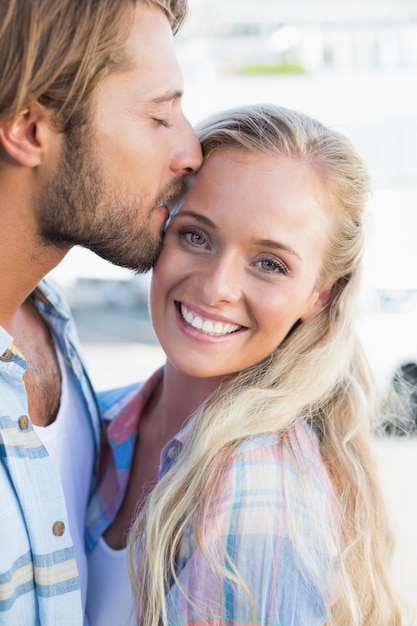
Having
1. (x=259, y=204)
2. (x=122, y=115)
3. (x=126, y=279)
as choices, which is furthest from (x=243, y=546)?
(x=126, y=279)

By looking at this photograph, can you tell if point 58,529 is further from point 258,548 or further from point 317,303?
point 317,303

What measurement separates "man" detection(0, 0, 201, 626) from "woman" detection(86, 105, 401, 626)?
10cm

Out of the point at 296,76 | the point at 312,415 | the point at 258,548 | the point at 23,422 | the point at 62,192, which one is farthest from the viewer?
the point at 296,76

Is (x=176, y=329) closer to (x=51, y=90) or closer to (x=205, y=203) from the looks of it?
(x=205, y=203)

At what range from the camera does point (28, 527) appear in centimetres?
139

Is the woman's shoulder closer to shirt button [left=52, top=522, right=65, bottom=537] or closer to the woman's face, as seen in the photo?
the woman's face

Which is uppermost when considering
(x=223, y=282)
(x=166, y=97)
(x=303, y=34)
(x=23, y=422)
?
(x=303, y=34)

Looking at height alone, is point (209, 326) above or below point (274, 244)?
below

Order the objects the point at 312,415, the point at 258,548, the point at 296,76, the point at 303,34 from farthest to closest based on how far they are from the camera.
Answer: the point at 303,34 < the point at 296,76 < the point at 312,415 < the point at 258,548

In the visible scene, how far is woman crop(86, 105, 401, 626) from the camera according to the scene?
136 centimetres

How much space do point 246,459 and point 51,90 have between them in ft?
2.67

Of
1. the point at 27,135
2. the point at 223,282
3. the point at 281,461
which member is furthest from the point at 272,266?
the point at 27,135

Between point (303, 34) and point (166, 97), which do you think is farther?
point (303, 34)

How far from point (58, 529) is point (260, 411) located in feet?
1.54
